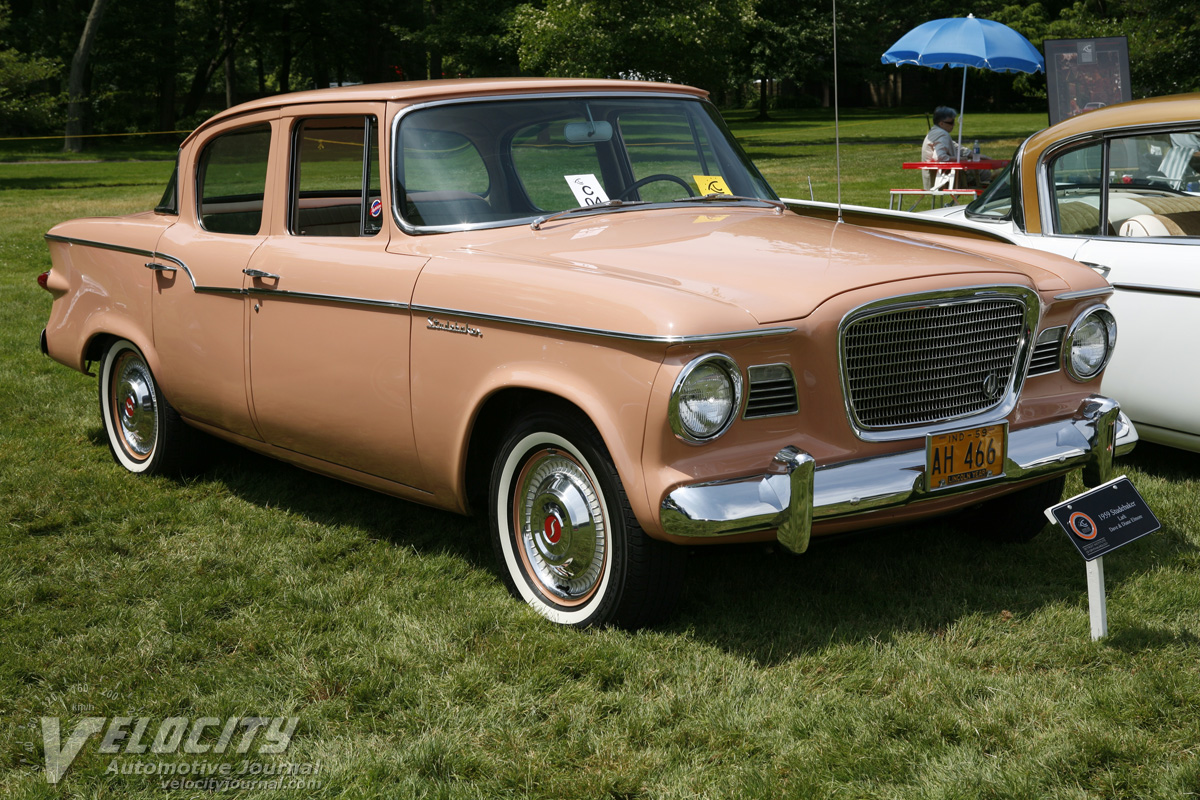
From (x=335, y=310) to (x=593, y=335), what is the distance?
130 centimetres

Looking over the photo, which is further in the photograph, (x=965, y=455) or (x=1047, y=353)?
(x=1047, y=353)

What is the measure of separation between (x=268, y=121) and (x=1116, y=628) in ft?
12.2

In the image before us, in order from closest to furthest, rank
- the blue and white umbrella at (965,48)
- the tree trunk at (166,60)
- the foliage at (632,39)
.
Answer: the blue and white umbrella at (965,48) < the foliage at (632,39) < the tree trunk at (166,60)

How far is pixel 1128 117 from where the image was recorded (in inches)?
209

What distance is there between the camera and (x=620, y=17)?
25.5 meters

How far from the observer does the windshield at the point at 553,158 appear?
421 cm

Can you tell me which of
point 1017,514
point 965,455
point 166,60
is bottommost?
point 1017,514

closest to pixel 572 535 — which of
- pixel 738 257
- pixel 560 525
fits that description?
pixel 560 525

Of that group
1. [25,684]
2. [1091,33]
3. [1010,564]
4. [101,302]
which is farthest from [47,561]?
[1091,33]

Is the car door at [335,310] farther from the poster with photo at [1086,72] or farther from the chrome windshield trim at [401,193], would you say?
the poster with photo at [1086,72]

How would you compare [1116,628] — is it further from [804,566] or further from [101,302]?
[101,302]

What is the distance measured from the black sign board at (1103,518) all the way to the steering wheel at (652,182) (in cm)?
200

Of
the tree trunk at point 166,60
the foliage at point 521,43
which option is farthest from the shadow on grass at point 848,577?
the tree trunk at point 166,60

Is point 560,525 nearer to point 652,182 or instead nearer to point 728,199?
point 652,182
